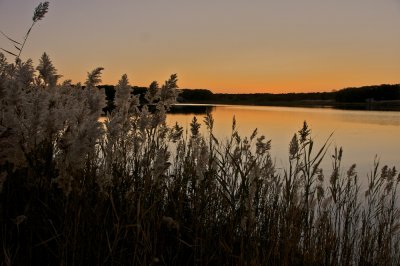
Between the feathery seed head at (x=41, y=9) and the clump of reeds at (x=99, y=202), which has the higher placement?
the feathery seed head at (x=41, y=9)

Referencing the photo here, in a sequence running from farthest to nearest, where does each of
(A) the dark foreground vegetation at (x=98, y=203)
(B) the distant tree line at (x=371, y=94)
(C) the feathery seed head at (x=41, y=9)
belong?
(B) the distant tree line at (x=371, y=94), (C) the feathery seed head at (x=41, y=9), (A) the dark foreground vegetation at (x=98, y=203)

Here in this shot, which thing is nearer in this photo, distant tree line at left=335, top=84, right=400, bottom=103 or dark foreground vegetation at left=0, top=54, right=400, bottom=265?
dark foreground vegetation at left=0, top=54, right=400, bottom=265

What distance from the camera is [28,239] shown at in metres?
2.89

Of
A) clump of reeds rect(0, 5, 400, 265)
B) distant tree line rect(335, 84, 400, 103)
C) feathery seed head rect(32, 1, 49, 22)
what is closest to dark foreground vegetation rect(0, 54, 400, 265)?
clump of reeds rect(0, 5, 400, 265)

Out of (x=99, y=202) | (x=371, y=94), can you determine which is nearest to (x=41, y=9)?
(x=99, y=202)

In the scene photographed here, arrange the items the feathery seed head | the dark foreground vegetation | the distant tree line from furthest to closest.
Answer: the distant tree line
the feathery seed head
the dark foreground vegetation

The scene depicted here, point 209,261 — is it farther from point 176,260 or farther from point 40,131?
point 40,131

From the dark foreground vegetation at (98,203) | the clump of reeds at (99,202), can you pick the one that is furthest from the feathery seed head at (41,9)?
the dark foreground vegetation at (98,203)

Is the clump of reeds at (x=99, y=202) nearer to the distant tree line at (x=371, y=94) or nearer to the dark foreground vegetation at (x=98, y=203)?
the dark foreground vegetation at (x=98, y=203)

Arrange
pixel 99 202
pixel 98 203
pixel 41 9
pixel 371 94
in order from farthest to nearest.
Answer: pixel 371 94, pixel 41 9, pixel 99 202, pixel 98 203

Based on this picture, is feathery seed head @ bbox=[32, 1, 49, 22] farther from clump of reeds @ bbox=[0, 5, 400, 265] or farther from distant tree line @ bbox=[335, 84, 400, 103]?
distant tree line @ bbox=[335, 84, 400, 103]

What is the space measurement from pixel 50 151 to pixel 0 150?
0.72 meters

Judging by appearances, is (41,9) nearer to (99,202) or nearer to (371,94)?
(99,202)

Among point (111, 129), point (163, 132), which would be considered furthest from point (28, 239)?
point (163, 132)
